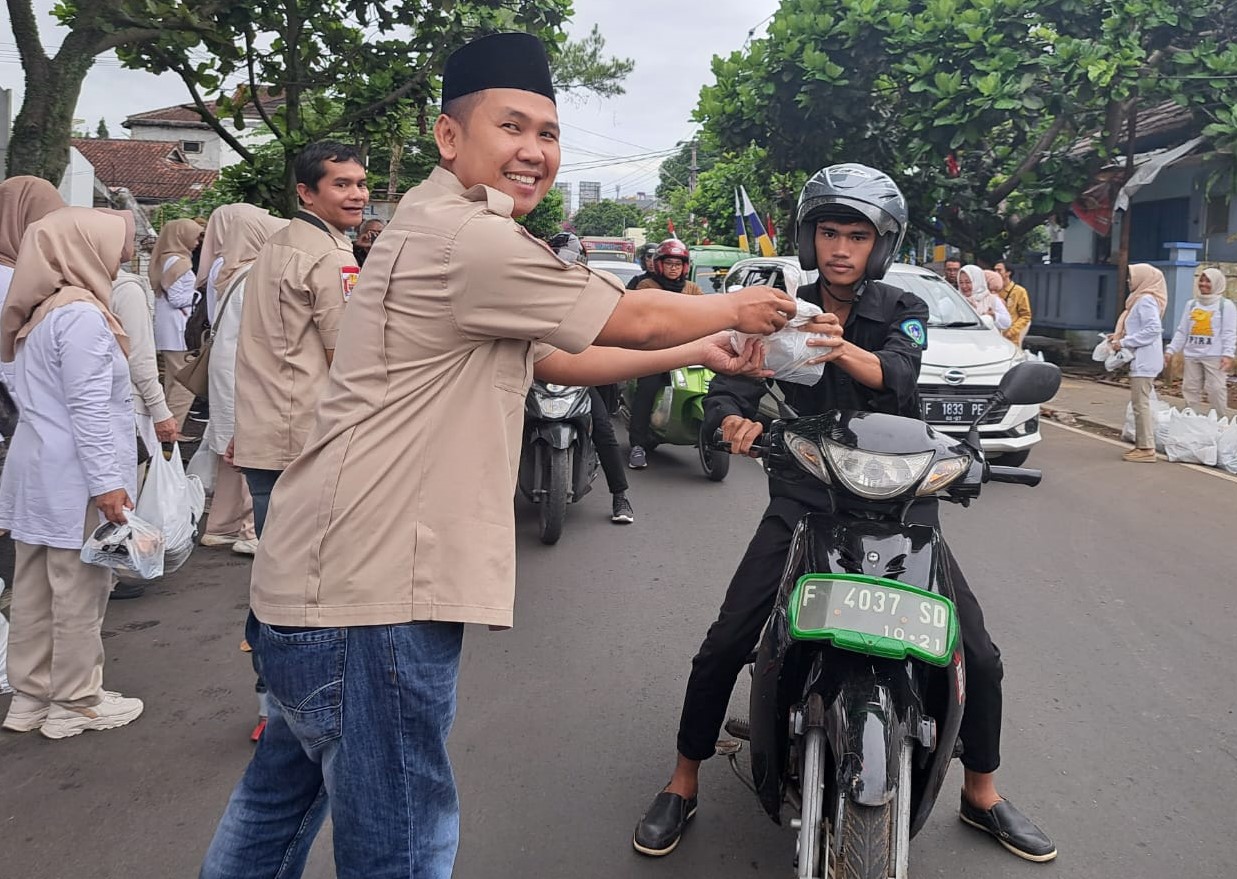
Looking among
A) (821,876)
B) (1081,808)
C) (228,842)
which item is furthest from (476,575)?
(1081,808)

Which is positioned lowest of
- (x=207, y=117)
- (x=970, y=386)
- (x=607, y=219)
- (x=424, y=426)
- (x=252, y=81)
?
(x=970, y=386)

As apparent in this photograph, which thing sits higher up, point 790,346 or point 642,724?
point 790,346

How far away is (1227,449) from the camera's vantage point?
848cm

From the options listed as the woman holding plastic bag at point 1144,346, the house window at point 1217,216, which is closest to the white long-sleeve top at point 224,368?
the woman holding plastic bag at point 1144,346

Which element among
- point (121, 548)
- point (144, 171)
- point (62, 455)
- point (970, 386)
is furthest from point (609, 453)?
point (144, 171)

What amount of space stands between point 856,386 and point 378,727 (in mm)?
1688

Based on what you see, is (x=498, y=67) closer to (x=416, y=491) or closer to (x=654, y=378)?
(x=416, y=491)

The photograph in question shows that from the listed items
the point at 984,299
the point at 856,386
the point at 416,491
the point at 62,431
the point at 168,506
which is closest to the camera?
the point at 416,491

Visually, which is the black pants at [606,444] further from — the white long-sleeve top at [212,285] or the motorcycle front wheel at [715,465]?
the white long-sleeve top at [212,285]

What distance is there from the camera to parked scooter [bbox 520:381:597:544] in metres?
6.04

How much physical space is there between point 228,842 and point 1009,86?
13791 mm

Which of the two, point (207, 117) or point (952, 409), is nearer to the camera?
point (952, 409)

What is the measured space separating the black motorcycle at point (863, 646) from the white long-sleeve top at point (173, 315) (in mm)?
7226

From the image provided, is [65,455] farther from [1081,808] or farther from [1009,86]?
[1009,86]
